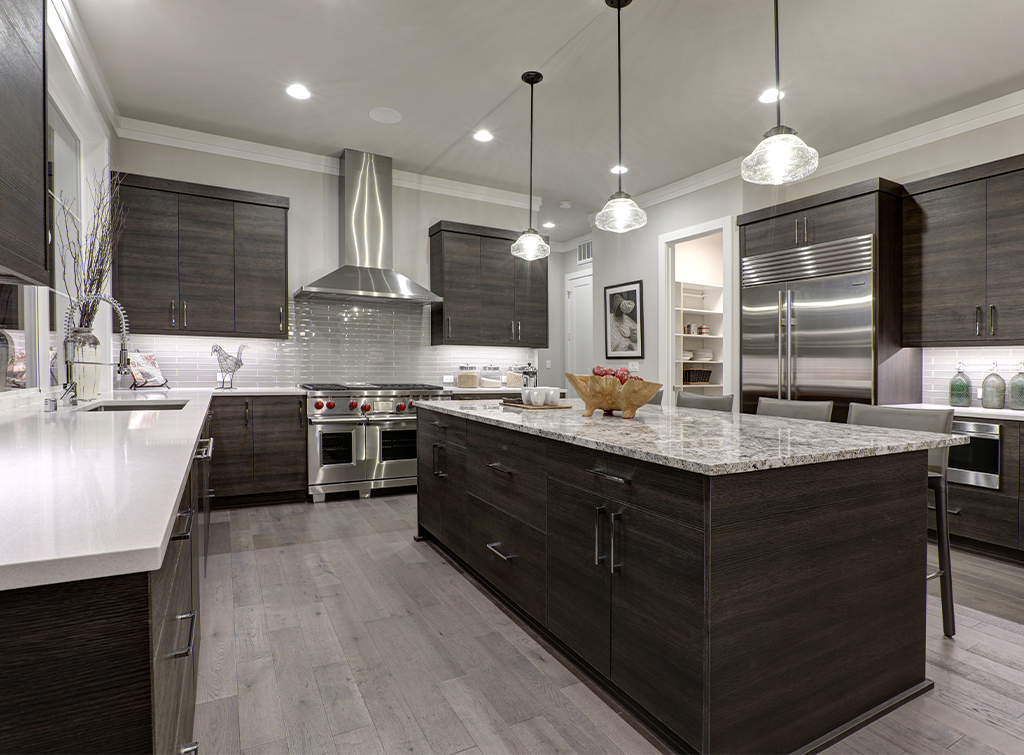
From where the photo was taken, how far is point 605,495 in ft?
5.57

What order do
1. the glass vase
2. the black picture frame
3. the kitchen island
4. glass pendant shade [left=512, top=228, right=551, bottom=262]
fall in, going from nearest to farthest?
the kitchen island
the glass vase
glass pendant shade [left=512, top=228, right=551, bottom=262]
the black picture frame

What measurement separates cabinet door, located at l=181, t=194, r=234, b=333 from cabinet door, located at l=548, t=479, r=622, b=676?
140 inches

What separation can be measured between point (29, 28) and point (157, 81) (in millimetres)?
2727

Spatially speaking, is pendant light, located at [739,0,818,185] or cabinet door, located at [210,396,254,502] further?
cabinet door, located at [210,396,254,502]

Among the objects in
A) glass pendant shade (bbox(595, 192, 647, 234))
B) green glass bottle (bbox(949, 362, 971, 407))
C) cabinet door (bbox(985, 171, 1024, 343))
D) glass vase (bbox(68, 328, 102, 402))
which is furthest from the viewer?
green glass bottle (bbox(949, 362, 971, 407))

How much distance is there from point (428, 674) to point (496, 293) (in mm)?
4054

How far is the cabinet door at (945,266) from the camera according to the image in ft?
11.8

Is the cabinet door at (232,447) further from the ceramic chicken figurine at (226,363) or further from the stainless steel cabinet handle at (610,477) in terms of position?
the stainless steel cabinet handle at (610,477)

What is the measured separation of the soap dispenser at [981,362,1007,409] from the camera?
3652mm

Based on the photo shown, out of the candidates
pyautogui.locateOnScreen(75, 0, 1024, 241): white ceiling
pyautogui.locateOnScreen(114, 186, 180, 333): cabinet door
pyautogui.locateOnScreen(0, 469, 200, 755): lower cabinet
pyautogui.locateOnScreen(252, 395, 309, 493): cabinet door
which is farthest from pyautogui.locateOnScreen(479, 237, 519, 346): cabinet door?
pyautogui.locateOnScreen(0, 469, 200, 755): lower cabinet

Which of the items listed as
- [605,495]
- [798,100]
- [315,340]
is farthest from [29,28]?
[798,100]

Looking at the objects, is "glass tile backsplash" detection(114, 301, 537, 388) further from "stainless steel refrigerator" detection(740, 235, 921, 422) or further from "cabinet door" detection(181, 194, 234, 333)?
"stainless steel refrigerator" detection(740, 235, 921, 422)

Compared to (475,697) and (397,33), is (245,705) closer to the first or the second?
(475,697)

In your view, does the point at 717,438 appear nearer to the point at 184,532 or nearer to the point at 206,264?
the point at 184,532
